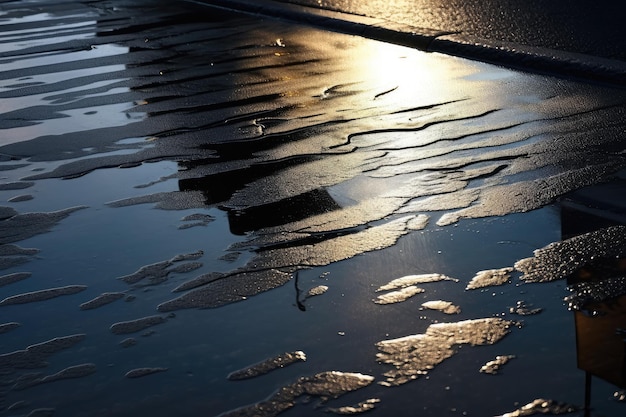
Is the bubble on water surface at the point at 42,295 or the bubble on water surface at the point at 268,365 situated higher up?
the bubble on water surface at the point at 42,295

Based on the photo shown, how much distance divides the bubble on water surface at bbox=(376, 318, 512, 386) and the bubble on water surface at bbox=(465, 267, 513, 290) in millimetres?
263

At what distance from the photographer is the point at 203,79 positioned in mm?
7457

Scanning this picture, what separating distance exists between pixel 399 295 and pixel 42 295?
119 centimetres

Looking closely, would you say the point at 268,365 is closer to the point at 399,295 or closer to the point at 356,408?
the point at 356,408

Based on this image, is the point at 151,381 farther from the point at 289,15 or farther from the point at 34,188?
the point at 289,15

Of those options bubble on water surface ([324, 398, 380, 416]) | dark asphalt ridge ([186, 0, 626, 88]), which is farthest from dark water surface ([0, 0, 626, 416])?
dark asphalt ridge ([186, 0, 626, 88])

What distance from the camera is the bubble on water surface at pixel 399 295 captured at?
127 inches

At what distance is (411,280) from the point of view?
133 inches

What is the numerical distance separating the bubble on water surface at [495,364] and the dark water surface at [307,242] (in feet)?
0.06

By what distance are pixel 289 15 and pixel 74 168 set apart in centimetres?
530

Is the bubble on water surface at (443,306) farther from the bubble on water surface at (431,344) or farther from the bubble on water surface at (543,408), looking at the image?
Result: the bubble on water surface at (543,408)

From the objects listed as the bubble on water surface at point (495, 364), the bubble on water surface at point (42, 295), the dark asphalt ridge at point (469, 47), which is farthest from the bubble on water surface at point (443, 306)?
the dark asphalt ridge at point (469, 47)

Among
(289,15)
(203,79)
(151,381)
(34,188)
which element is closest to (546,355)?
(151,381)

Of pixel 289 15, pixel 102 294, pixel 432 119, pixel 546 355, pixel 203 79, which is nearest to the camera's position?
pixel 546 355
